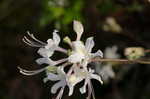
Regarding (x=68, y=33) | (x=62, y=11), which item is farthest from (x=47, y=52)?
(x=68, y=33)

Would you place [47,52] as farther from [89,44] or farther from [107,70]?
[107,70]

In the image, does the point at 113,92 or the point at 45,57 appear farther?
the point at 113,92

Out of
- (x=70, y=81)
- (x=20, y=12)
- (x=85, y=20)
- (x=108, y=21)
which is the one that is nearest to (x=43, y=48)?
(x=70, y=81)

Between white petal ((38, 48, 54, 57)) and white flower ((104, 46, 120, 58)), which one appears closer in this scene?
white petal ((38, 48, 54, 57))

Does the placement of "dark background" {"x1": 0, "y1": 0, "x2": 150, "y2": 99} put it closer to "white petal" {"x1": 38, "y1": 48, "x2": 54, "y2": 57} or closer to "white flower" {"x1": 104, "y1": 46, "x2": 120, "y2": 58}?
"white flower" {"x1": 104, "y1": 46, "x2": 120, "y2": 58}

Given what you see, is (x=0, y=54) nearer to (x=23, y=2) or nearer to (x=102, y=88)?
(x=23, y=2)

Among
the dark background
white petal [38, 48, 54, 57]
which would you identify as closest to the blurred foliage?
the dark background

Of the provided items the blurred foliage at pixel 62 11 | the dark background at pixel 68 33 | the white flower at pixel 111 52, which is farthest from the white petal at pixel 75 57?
the white flower at pixel 111 52

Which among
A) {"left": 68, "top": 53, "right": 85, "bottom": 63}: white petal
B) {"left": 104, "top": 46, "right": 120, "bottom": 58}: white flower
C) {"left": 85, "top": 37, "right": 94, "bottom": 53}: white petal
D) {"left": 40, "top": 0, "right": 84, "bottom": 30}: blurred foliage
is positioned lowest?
{"left": 68, "top": 53, "right": 85, "bottom": 63}: white petal
